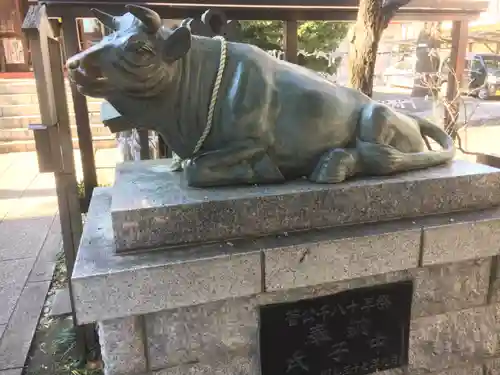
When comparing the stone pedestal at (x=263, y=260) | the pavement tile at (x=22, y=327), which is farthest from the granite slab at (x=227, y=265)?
the pavement tile at (x=22, y=327)

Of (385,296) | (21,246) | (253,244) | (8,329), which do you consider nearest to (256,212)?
(253,244)

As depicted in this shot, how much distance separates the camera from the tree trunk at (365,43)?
11.6 feet

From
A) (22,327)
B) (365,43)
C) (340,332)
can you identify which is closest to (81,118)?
(22,327)

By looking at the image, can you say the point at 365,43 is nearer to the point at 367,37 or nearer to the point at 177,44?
the point at 367,37

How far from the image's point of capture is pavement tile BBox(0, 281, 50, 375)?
10.3ft

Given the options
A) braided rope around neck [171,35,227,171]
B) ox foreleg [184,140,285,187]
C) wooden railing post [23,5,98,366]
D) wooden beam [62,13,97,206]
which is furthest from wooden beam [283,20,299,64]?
ox foreleg [184,140,285,187]

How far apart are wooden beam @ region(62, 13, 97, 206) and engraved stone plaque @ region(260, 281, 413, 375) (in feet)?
6.92

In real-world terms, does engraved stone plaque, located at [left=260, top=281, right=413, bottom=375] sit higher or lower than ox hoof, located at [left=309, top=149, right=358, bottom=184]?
lower

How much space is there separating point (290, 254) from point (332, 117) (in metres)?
0.67

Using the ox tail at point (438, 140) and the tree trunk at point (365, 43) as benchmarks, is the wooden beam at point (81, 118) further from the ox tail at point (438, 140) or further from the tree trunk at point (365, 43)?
the ox tail at point (438, 140)

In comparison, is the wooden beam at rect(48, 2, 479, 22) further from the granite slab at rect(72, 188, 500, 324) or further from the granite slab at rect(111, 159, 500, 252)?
the granite slab at rect(72, 188, 500, 324)

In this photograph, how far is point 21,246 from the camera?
5.22 meters

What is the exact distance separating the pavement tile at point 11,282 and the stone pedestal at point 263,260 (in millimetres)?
2132

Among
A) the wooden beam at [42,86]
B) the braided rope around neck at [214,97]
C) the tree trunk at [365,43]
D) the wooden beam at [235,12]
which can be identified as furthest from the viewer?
the tree trunk at [365,43]
